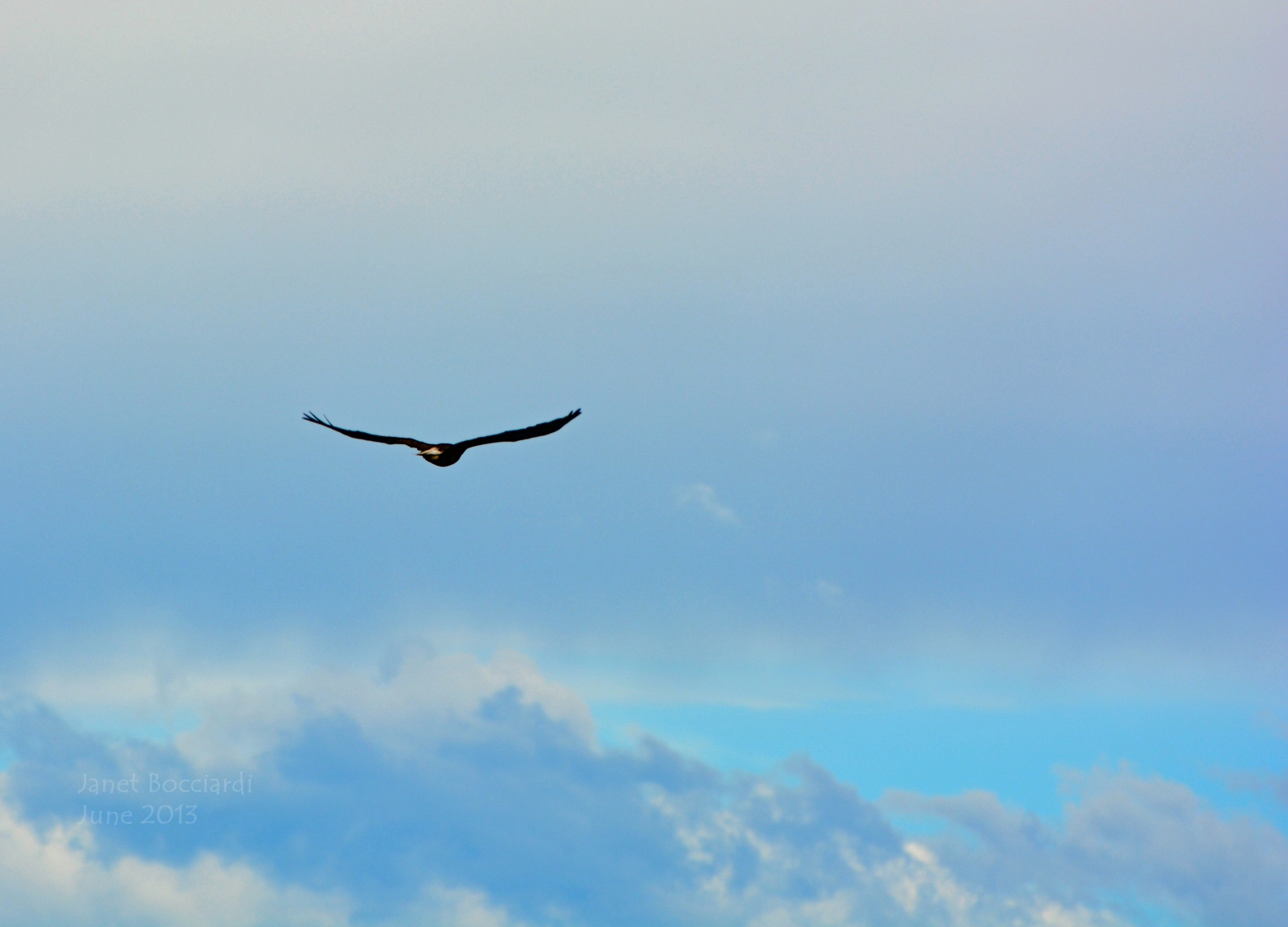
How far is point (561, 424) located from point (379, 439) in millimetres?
7112

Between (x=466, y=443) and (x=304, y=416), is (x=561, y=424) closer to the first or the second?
(x=466, y=443)

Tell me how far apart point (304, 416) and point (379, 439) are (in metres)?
3.10

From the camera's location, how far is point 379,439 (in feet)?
208

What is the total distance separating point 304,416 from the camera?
202ft

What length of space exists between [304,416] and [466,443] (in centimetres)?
591

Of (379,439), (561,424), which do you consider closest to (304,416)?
(379,439)

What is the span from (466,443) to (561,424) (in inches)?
142

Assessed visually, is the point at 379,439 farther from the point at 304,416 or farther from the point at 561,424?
the point at 561,424

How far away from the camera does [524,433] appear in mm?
61906

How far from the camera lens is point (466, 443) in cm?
6234

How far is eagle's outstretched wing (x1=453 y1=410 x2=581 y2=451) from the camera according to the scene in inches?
2424

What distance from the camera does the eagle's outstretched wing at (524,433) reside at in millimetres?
61562

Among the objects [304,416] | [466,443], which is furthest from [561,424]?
[304,416]
